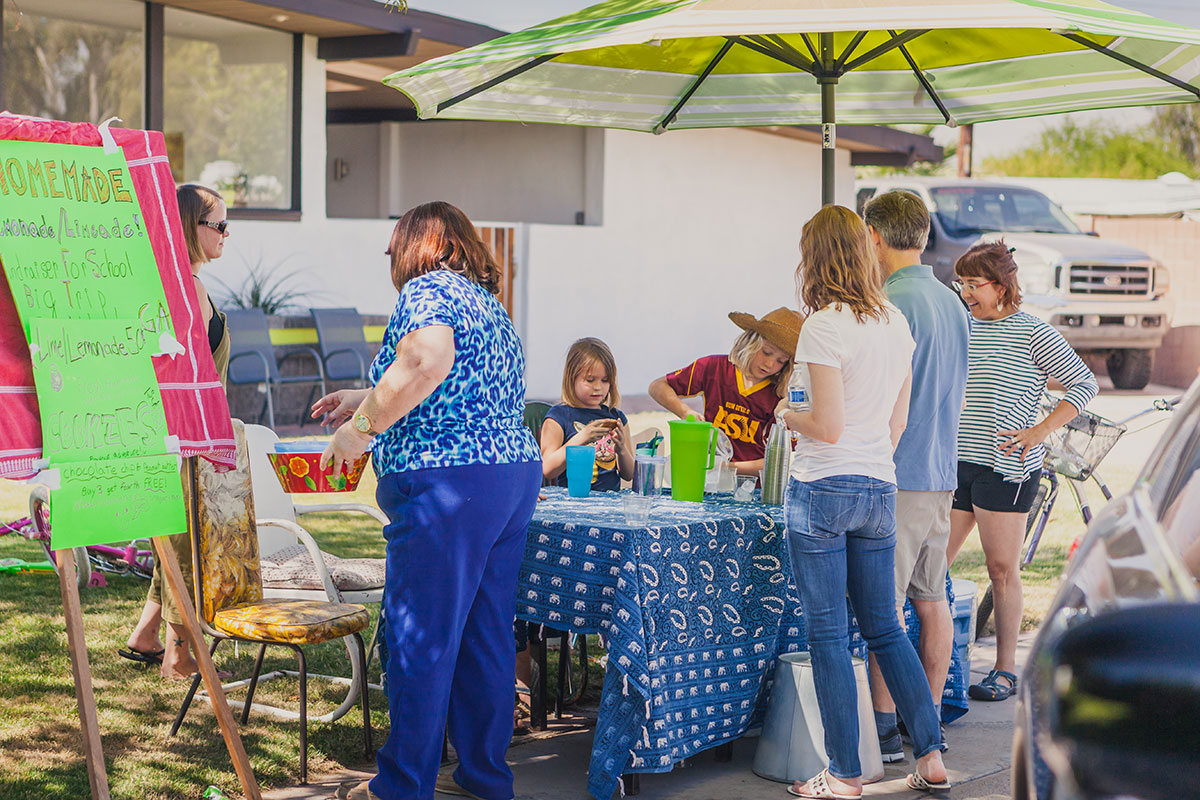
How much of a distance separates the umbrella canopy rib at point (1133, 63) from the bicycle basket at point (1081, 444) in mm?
1468

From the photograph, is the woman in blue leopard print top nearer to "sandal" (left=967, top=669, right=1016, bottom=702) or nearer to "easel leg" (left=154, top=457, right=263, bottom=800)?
"easel leg" (left=154, top=457, right=263, bottom=800)

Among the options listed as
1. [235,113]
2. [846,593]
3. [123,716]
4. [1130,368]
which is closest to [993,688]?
[846,593]

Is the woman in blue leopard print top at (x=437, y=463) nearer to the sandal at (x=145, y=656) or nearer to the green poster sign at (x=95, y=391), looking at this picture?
the green poster sign at (x=95, y=391)

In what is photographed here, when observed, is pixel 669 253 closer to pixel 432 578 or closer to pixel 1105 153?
pixel 432 578

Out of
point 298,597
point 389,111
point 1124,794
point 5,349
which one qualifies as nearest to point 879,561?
point 298,597

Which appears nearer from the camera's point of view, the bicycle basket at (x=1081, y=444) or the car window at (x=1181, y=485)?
the car window at (x=1181, y=485)

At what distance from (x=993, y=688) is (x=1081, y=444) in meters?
1.44

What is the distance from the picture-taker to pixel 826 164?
553 centimetres

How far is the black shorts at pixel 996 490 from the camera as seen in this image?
4.97 metres

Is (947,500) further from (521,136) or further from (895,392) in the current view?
(521,136)

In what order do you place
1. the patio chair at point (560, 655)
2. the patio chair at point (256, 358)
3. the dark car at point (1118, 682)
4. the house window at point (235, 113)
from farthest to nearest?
the house window at point (235, 113)
the patio chair at point (256, 358)
the patio chair at point (560, 655)
the dark car at point (1118, 682)

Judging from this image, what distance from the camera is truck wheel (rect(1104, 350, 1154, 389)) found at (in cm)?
1709

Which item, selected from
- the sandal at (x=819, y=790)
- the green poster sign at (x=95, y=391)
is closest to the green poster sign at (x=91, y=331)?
the green poster sign at (x=95, y=391)

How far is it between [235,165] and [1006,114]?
9462 millimetres
